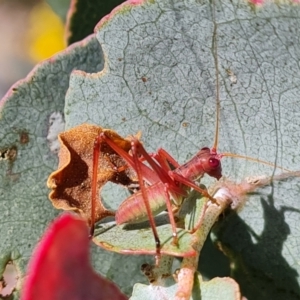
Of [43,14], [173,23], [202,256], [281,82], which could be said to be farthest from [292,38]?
[43,14]

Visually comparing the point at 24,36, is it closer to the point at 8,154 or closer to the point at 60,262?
the point at 8,154

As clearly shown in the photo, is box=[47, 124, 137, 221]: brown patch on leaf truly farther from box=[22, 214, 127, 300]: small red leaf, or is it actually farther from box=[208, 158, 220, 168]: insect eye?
box=[22, 214, 127, 300]: small red leaf

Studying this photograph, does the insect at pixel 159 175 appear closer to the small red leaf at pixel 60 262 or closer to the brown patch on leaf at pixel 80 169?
the brown patch on leaf at pixel 80 169

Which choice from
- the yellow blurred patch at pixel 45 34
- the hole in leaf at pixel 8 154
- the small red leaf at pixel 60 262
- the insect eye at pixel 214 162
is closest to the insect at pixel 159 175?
the insect eye at pixel 214 162

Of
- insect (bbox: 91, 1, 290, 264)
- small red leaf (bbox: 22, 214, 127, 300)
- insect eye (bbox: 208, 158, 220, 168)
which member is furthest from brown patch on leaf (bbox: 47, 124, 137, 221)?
small red leaf (bbox: 22, 214, 127, 300)

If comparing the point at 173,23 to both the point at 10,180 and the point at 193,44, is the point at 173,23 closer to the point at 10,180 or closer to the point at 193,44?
the point at 193,44

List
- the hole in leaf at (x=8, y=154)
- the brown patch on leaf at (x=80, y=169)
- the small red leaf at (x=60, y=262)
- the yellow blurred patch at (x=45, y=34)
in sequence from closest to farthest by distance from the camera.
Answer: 1. the small red leaf at (x=60, y=262)
2. the brown patch on leaf at (x=80, y=169)
3. the hole in leaf at (x=8, y=154)
4. the yellow blurred patch at (x=45, y=34)

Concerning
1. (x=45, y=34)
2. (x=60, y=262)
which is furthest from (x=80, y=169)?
(x=45, y=34)
